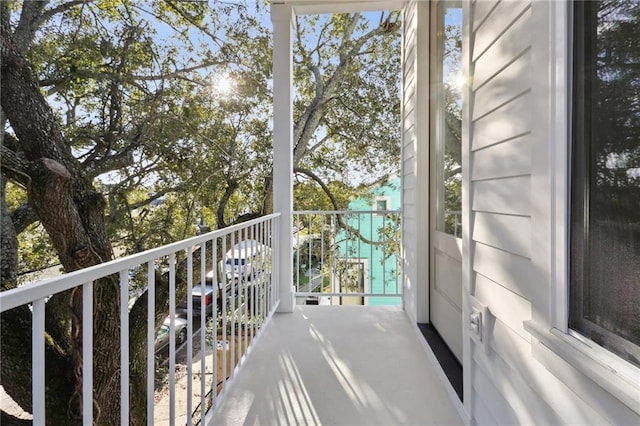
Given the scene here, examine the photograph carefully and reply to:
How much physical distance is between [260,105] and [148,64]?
1.99 metres

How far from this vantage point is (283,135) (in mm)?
2949

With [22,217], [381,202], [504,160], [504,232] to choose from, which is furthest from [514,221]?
[22,217]

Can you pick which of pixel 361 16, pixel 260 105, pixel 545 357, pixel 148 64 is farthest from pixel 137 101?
pixel 545 357

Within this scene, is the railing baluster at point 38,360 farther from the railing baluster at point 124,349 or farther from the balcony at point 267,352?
the railing baluster at point 124,349

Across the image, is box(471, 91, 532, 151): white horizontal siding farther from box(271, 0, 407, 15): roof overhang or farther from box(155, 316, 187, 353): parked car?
box(155, 316, 187, 353): parked car

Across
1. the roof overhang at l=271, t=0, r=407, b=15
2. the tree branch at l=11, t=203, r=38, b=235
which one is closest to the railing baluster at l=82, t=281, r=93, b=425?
the roof overhang at l=271, t=0, r=407, b=15

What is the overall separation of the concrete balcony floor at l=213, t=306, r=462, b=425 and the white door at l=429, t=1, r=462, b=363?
12.5 inches

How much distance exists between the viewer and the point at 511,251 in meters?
1.11

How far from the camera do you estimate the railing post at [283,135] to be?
115 inches

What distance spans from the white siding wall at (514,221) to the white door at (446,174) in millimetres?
514

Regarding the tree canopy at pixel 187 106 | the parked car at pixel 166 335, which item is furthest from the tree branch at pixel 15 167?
the parked car at pixel 166 335

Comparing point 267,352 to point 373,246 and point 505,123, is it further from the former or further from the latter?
point 373,246

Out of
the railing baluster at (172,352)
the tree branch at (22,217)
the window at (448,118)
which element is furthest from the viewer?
the tree branch at (22,217)

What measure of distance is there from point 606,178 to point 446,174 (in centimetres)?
141
